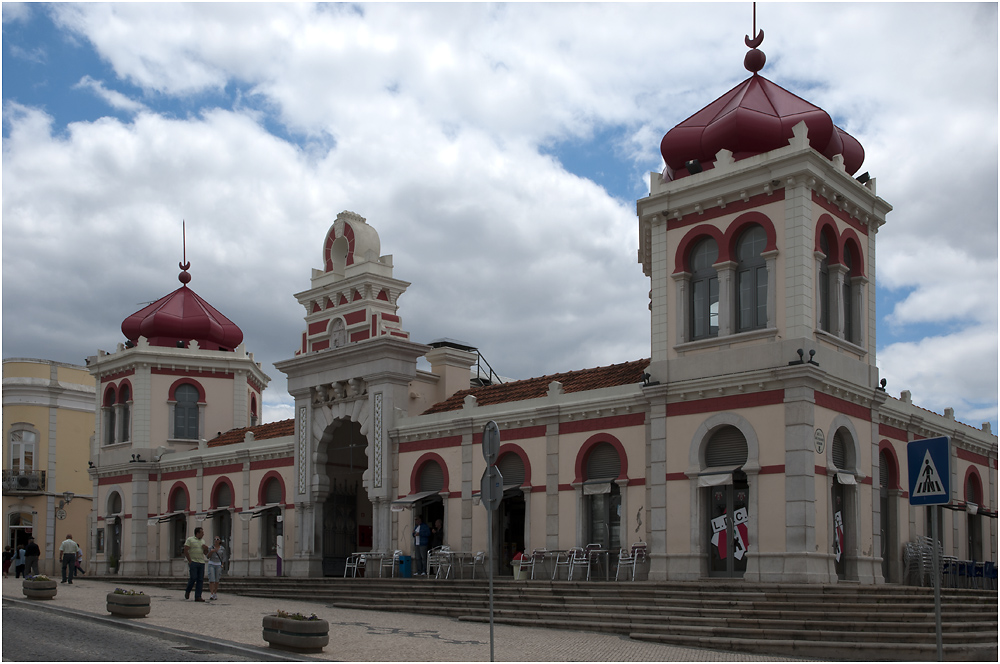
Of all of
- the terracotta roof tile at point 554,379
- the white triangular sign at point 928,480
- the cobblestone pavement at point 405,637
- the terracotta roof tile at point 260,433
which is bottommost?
the cobblestone pavement at point 405,637

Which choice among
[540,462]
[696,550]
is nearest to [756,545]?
[696,550]

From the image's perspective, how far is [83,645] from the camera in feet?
47.4

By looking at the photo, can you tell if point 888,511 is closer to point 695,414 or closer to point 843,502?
point 843,502

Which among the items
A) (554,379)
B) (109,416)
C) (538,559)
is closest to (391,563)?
(538,559)

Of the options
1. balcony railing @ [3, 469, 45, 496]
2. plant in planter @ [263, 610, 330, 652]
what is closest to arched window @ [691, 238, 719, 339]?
plant in planter @ [263, 610, 330, 652]

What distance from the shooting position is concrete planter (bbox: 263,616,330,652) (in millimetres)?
14445

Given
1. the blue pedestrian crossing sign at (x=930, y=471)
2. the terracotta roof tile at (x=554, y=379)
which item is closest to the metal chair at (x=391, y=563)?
the terracotta roof tile at (x=554, y=379)

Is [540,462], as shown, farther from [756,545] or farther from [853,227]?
[853,227]

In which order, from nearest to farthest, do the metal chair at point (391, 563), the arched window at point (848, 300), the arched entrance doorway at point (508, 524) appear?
the arched window at point (848, 300) < the arched entrance doorway at point (508, 524) < the metal chair at point (391, 563)

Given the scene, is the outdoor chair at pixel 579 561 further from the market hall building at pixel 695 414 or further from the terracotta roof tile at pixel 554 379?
the terracotta roof tile at pixel 554 379

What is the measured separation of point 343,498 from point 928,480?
2417 cm

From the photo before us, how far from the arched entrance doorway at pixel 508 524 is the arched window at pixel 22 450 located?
29925mm

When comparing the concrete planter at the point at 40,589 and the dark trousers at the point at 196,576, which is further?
the dark trousers at the point at 196,576

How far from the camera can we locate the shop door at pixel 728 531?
2148 cm
